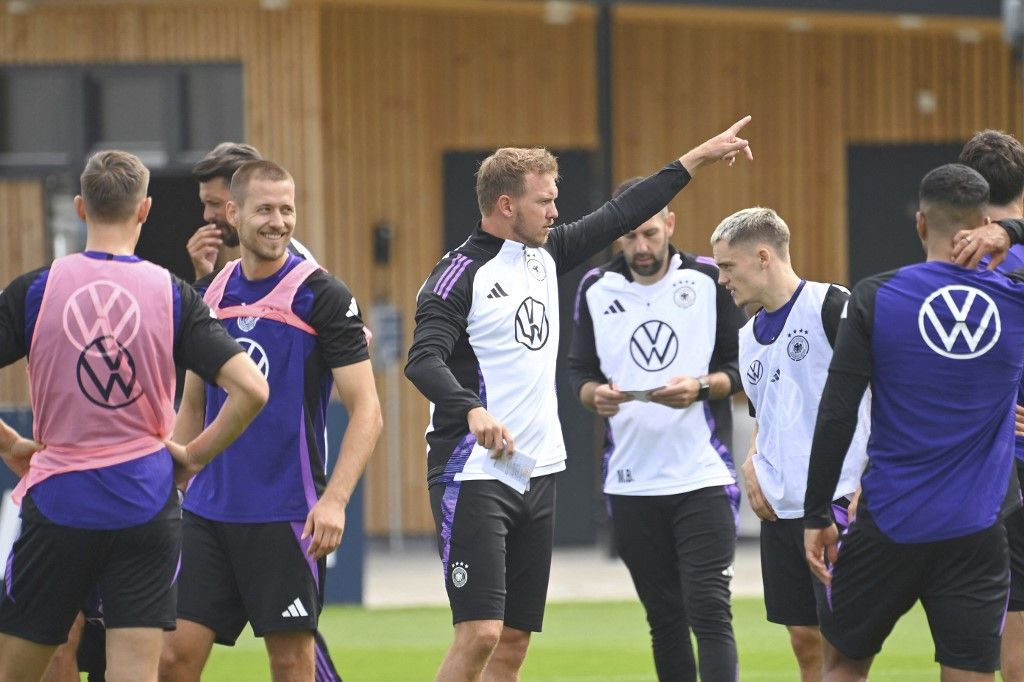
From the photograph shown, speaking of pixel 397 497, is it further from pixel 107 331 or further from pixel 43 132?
pixel 107 331

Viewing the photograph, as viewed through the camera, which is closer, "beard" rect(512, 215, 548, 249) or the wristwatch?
"beard" rect(512, 215, 548, 249)

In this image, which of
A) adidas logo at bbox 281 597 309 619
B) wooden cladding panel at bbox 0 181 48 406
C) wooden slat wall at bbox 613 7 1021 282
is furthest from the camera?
wooden slat wall at bbox 613 7 1021 282

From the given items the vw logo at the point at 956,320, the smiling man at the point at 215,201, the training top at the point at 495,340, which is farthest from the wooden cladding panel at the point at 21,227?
the vw logo at the point at 956,320

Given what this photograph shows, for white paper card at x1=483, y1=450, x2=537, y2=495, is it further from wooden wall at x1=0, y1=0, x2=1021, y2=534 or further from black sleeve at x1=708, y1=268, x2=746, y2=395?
wooden wall at x1=0, y1=0, x2=1021, y2=534

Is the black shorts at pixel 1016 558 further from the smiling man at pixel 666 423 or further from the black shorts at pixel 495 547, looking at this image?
the black shorts at pixel 495 547

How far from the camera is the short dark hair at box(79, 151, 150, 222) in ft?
15.9

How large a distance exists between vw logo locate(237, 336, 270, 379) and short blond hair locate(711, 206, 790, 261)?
171 centimetres

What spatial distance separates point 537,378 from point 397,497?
905 centimetres

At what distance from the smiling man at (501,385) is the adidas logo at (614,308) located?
87 cm

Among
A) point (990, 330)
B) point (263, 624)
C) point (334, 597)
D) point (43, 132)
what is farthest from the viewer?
point (43, 132)

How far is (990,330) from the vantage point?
15.3 ft

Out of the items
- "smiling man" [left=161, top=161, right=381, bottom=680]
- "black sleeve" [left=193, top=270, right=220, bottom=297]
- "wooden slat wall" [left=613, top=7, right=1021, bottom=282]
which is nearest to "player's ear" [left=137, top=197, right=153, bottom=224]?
"smiling man" [left=161, top=161, right=381, bottom=680]

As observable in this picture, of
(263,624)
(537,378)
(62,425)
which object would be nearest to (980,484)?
(537,378)

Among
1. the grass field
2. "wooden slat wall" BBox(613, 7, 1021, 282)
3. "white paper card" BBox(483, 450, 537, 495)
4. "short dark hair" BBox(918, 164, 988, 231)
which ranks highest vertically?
"wooden slat wall" BBox(613, 7, 1021, 282)
